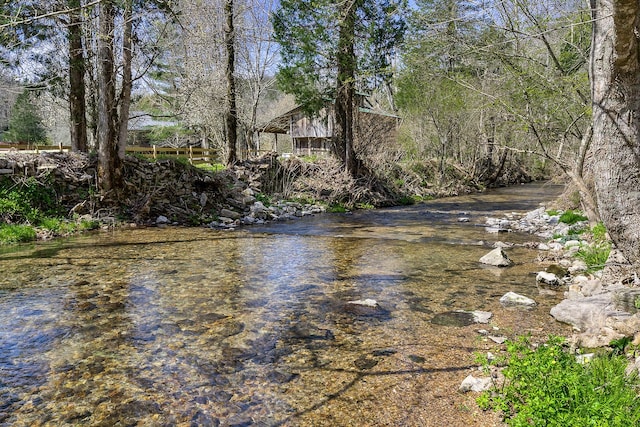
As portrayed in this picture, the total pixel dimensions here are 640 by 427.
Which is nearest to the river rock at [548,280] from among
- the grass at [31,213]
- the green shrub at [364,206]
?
the grass at [31,213]

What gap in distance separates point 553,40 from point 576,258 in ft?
15.6

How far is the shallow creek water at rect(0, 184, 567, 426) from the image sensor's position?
346cm

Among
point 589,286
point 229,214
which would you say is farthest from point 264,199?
point 589,286

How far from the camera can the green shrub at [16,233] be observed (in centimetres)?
961

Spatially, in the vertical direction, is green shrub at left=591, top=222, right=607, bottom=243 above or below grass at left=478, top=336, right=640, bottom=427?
above

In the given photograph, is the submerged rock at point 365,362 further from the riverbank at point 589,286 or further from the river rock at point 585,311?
the river rock at point 585,311

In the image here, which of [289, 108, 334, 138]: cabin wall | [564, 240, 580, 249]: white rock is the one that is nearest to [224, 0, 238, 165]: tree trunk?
[564, 240, 580, 249]: white rock

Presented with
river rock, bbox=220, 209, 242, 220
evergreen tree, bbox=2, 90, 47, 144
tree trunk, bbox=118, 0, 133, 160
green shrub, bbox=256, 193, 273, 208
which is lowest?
river rock, bbox=220, 209, 242, 220

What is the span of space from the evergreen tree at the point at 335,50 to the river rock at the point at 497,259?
10640 mm

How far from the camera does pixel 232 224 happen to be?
1312 cm

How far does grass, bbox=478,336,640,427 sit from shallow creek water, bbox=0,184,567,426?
279 millimetres

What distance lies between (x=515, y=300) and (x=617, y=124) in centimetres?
247

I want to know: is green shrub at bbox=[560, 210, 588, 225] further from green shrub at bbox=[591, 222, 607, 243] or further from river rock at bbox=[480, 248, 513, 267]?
river rock at bbox=[480, 248, 513, 267]

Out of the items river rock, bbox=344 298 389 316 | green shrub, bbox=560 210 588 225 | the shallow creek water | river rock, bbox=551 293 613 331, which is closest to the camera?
the shallow creek water
